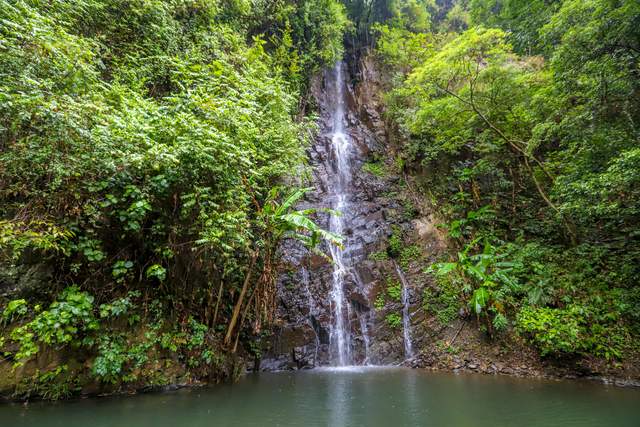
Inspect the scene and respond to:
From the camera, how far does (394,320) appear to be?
973cm

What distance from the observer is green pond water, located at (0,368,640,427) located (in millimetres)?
4316

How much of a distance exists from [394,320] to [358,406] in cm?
493

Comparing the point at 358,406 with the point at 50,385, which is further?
the point at 358,406

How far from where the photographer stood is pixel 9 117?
15.6 ft

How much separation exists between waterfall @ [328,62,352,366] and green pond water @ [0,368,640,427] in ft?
8.07

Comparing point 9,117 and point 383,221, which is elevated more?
point 383,221

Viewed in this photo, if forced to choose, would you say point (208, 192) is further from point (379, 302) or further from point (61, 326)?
point (379, 302)

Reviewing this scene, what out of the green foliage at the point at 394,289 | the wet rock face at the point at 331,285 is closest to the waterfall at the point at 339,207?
the wet rock face at the point at 331,285

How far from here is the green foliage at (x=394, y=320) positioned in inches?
380

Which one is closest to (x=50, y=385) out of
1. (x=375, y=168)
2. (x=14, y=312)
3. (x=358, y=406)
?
(x=14, y=312)

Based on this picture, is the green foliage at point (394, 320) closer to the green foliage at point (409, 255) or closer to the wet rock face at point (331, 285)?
the wet rock face at point (331, 285)

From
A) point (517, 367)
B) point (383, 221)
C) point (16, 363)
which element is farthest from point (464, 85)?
point (16, 363)

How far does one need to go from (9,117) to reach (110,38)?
4828mm

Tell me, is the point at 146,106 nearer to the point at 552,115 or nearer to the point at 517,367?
the point at 552,115
